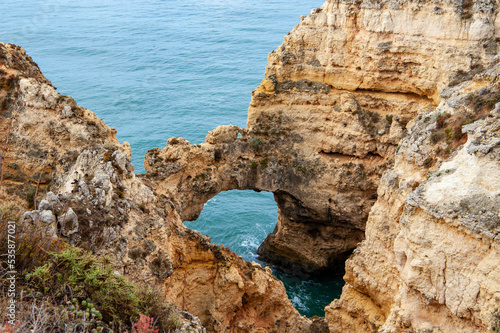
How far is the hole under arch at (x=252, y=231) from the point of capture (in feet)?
95.9

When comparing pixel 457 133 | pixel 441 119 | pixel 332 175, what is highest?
pixel 441 119

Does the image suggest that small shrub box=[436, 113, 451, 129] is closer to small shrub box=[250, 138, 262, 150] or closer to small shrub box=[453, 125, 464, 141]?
small shrub box=[453, 125, 464, 141]

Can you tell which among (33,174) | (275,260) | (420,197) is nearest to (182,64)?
(275,260)

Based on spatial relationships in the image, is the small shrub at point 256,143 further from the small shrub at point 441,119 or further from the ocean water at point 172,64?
the small shrub at point 441,119

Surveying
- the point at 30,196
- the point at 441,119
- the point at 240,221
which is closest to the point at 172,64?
the point at 240,221

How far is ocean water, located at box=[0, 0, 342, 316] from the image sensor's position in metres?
38.3

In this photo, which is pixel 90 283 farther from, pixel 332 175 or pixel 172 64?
pixel 172 64

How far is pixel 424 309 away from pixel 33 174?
12999 millimetres

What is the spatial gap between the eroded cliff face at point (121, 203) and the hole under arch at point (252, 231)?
976cm

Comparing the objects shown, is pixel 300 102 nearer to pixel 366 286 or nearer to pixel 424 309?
pixel 366 286

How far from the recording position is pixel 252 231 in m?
36.1

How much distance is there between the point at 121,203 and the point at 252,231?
73.2 feet

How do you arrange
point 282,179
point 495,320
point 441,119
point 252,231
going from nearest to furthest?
point 495,320
point 441,119
point 282,179
point 252,231

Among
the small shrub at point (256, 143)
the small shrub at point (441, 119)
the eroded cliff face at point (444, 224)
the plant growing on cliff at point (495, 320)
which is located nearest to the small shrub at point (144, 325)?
the eroded cliff face at point (444, 224)
